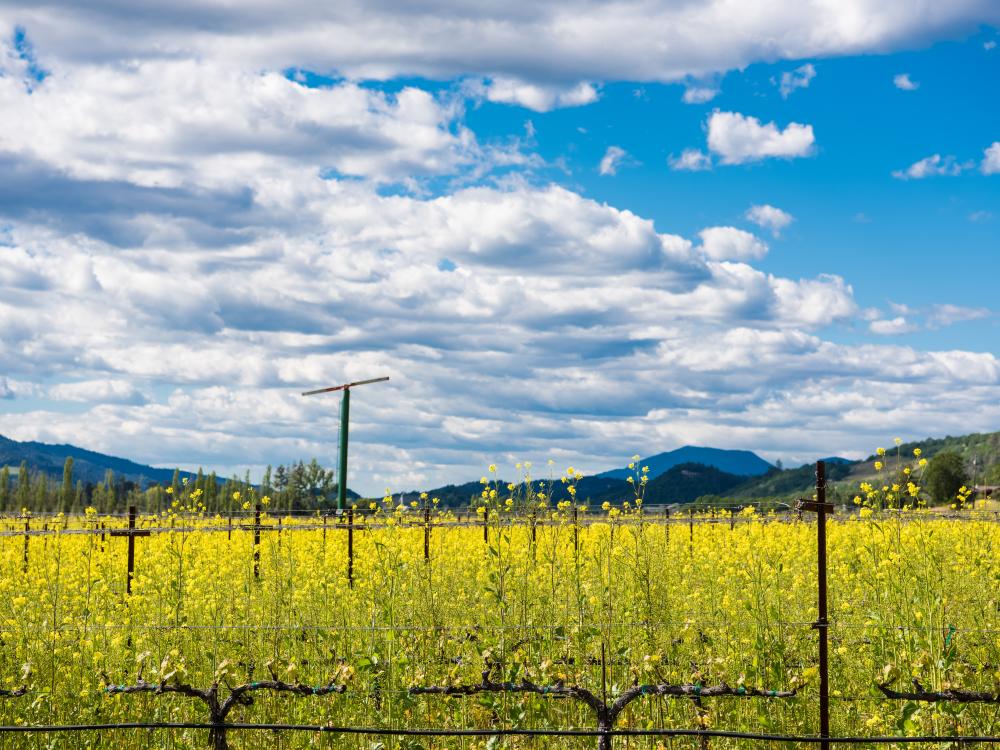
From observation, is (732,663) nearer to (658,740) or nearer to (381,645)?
(658,740)

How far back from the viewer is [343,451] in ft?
154

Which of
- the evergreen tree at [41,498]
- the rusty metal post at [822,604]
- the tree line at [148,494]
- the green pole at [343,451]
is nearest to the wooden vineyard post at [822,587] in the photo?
the rusty metal post at [822,604]

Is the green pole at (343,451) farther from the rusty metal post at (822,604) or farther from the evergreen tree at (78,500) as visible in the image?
the evergreen tree at (78,500)

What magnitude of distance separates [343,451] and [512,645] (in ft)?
126

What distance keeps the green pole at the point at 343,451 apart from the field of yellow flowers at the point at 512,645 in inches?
1199

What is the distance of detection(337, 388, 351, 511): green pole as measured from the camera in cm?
4356

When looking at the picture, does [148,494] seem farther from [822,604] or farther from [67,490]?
[822,604]

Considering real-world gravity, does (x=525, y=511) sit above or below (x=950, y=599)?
above

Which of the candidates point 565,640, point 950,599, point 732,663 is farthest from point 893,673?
point 950,599

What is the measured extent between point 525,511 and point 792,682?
275 centimetres

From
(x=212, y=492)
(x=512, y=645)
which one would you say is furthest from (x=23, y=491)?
(x=512, y=645)

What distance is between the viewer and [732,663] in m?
9.76

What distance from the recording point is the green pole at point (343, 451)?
43.6m

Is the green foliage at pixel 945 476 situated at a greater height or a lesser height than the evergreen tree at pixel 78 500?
greater
